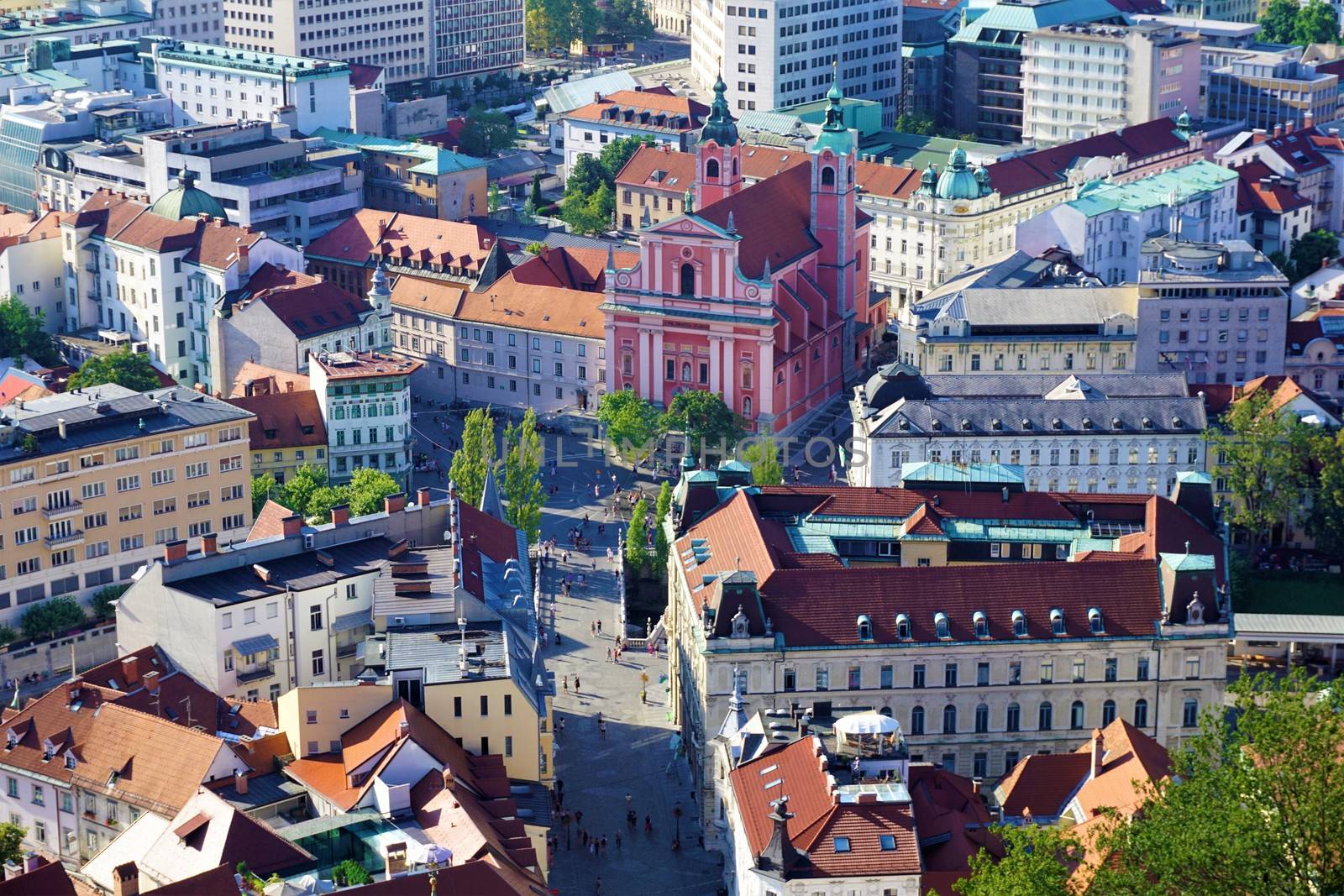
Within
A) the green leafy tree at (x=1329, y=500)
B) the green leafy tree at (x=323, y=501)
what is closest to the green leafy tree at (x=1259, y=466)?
the green leafy tree at (x=1329, y=500)

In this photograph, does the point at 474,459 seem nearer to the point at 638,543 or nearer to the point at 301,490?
the point at 301,490

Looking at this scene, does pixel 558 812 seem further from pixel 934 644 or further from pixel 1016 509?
pixel 1016 509

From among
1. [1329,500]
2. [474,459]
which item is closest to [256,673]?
[474,459]

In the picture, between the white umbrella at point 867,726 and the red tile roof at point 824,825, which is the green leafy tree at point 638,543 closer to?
the white umbrella at point 867,726

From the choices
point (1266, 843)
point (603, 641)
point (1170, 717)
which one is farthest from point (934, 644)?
point (1266, 843)

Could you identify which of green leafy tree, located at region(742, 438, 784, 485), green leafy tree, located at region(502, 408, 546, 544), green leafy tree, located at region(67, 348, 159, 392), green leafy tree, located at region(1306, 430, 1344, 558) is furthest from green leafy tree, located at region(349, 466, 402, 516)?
green leafy tree, located at region(1306, 430, 1344, 558)

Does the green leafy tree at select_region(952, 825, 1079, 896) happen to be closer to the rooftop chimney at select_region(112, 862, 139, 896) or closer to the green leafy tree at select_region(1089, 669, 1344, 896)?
the green leafy tree at select_region(1089, 669, 1344, 896)
